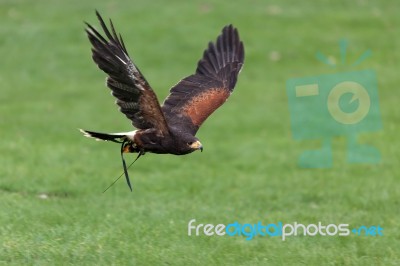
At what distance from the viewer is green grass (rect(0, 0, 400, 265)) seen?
30.4ft

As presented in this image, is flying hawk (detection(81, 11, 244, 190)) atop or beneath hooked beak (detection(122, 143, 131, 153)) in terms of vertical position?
atop

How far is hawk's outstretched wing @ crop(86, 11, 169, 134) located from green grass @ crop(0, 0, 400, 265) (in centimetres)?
152

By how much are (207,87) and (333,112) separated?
383 inches

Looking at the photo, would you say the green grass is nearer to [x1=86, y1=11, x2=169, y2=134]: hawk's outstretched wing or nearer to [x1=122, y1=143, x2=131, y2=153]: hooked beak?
[x1=122, y1=143, x2=131, y2=153]: hooked beak

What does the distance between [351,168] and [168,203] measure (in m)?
4.79

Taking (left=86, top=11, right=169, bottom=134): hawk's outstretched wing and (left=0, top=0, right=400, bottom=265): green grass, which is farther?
(left=0, top=0, right=400, bottom=265): green grass

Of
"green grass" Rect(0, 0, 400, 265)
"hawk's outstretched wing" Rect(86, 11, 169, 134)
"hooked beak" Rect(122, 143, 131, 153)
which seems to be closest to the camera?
"hawk's outstretched wing" Rect(86, 11, 169, 134)

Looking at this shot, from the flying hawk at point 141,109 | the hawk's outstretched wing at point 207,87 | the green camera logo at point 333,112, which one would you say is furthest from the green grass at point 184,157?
the hawk's outstretched wing at point 207,87

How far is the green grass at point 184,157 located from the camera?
926cm

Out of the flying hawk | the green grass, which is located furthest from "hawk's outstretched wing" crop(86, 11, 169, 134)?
the green grass

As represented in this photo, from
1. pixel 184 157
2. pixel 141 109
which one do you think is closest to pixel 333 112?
pixel 184 157

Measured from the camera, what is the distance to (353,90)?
19.8 meters

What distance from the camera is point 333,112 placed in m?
19.9

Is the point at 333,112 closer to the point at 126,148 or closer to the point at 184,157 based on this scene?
the point at 184,157
